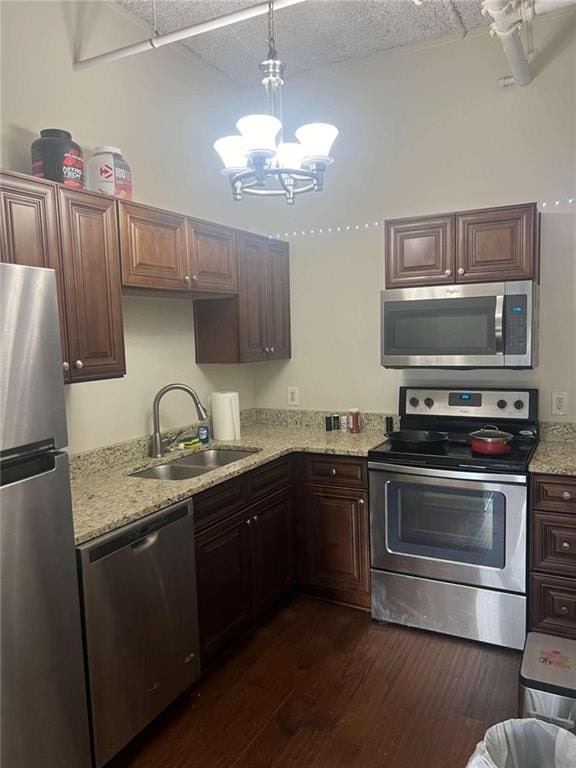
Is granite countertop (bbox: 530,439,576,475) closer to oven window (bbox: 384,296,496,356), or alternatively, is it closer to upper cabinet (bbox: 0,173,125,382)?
oven window (bbox: 384,296,496,356)

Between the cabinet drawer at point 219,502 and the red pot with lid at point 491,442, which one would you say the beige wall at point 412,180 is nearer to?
the red pot with lid at point 491,442

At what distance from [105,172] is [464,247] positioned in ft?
5.85

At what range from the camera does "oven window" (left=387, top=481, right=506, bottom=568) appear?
259 centimetres

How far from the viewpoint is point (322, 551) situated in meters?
3.07

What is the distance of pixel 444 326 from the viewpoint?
9.39ft

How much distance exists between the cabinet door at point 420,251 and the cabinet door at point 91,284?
4.86 ft

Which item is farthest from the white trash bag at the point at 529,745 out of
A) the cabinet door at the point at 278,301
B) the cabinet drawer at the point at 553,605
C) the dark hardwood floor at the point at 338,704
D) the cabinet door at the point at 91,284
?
the cabinet door at the point at 278,301

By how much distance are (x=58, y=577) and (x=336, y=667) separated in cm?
146

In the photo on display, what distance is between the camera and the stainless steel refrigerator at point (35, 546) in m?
1.48

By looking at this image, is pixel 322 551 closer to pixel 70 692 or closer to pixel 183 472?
pixel 183 472

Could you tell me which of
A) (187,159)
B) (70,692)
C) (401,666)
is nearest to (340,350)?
(187,159)

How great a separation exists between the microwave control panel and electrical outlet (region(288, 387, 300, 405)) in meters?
1.49

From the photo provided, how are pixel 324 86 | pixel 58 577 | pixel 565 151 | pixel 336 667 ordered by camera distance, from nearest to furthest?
1. pixel 58 577
2. pixel 336 667
3. pixel 565 151
4. pixel 324 86

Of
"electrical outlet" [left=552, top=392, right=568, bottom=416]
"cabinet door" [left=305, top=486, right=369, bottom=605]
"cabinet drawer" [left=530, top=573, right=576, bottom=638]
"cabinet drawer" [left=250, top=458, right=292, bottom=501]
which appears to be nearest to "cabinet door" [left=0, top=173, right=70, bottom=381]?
"cabinet drawer" [left=250, top=458, right=292, bottom=501]
